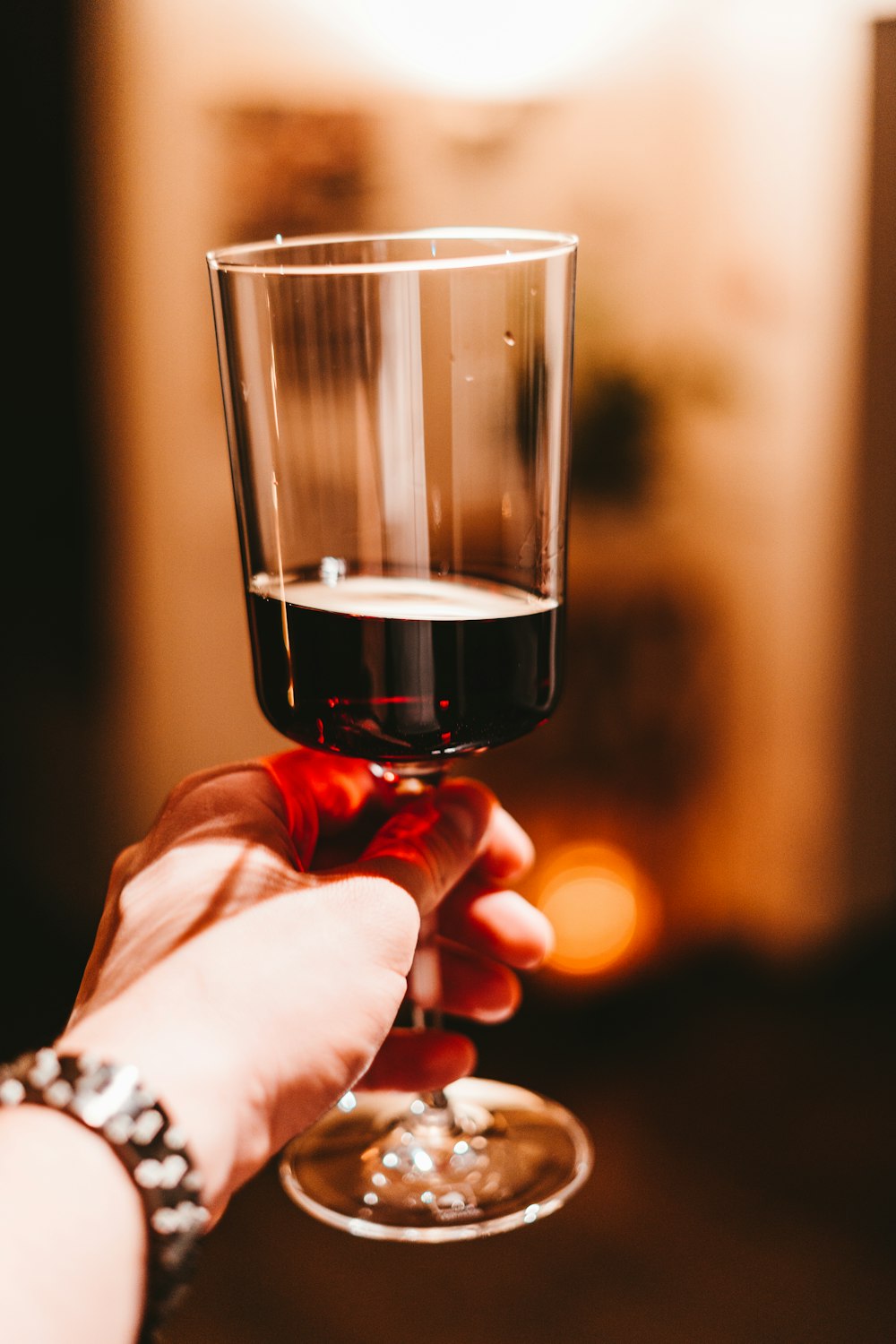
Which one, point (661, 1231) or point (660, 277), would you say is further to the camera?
point (660, 277)

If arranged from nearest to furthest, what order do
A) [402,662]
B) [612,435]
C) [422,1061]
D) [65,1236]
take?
[65,1236], [402,662], [422,1061], [612,435]

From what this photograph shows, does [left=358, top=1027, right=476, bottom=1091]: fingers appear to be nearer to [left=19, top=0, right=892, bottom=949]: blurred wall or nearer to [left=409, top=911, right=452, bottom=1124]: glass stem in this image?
[left=409, top=911, right=452, bottom=1124]: glass stem

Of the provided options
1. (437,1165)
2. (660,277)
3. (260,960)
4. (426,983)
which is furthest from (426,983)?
(660,277)

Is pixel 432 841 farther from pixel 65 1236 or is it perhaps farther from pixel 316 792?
pixel 65 1236

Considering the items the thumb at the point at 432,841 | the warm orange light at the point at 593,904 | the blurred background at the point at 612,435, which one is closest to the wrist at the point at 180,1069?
the thumb at the point at 432,841

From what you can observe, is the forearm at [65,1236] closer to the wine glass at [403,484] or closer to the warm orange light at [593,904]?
the wine glass at [403,484]

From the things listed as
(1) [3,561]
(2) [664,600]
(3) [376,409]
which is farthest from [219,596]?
(3) [376,409]

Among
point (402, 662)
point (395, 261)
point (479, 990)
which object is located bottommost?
point (479, 990)
